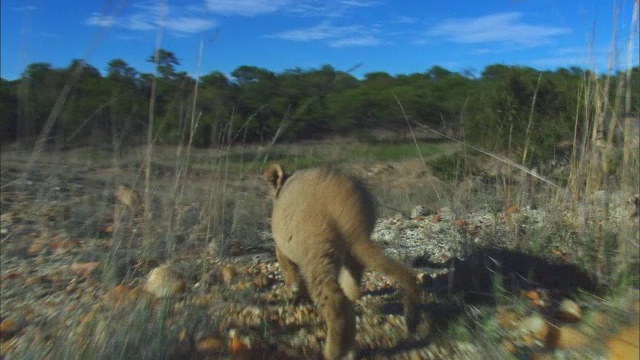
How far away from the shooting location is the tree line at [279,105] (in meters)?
5.56

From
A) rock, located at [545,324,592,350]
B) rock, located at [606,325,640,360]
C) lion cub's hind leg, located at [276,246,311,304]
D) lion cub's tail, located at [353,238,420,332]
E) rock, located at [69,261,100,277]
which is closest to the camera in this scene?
rock, located at [606,325,640,360]

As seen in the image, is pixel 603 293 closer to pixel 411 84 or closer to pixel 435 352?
pixel 435 352

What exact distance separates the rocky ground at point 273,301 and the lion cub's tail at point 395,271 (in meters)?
0.17

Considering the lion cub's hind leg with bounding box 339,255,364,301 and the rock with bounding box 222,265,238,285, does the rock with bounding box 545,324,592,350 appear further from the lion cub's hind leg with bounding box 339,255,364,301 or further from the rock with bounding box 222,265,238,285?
the rock with bounding box 222,265,238,285

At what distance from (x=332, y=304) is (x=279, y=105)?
10.7 metres

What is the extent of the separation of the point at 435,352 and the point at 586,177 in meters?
2.09

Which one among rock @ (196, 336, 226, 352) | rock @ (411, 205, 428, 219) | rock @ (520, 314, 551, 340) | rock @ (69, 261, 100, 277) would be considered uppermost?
rock @ (411, 205, 428, 219)

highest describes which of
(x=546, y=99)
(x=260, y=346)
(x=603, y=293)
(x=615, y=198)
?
(x=546, y=99)

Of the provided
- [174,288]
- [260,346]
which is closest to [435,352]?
[260,346]

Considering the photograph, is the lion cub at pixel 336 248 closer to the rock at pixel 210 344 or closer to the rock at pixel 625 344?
the rock at pixel 210 344

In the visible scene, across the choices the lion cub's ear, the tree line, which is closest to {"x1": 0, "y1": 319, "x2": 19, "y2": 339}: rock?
the tree line

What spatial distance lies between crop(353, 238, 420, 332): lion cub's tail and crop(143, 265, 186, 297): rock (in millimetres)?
1451

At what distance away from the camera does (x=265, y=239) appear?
7.15 metres

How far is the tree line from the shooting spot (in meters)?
5.56
